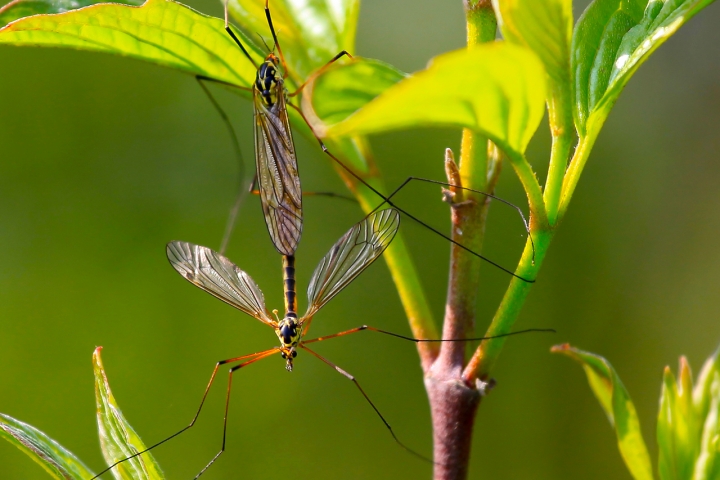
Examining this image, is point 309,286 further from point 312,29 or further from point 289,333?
point 312,29

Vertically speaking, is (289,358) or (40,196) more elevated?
(40,196)

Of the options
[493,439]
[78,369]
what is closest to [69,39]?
[78,369]

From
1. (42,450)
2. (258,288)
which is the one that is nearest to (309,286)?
(258,288)

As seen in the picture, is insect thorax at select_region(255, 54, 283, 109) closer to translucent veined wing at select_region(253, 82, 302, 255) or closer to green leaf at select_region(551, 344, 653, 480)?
translucent veined wing at select_region(253, 82, 302, 255)

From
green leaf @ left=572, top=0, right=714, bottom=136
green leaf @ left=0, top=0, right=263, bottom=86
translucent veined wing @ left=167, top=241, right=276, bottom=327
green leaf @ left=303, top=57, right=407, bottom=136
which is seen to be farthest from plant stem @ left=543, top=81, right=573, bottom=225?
translucent veined wing @ left=167, top=241, right=276, bottom=327

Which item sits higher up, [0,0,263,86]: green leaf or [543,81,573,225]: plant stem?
[0,0,263,86]: green leaf

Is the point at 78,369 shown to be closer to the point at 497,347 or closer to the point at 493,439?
the point at 493,439

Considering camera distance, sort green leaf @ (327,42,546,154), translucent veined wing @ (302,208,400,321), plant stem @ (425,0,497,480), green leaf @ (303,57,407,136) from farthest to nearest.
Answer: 1. translucent veined wing @ (302,208,400,321)
2. plant stem @ (425,0,497,480)
3. green leaf @ (303,57,407,136)
4. green leaf @ (327,42,546,154)

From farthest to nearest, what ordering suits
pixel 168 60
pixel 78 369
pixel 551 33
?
pixel 78 369 < pixel 168 60 < pixel 551 33
